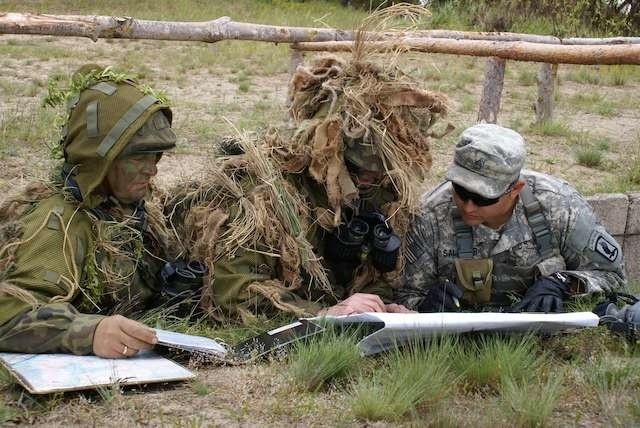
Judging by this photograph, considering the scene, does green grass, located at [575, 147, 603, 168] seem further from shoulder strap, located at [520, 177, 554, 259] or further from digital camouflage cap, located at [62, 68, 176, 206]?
digital camouflage cap, located at [62, 68, 176, 206]

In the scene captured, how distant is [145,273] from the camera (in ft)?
13.1

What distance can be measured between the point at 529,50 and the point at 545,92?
7.48 ft

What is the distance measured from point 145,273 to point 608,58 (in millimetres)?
3667

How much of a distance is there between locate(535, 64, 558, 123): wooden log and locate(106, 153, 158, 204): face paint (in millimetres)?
6193

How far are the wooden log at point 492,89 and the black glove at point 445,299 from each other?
3.30m

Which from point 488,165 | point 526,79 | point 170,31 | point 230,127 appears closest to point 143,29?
point 170,31

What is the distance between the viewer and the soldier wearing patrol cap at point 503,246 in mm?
4262

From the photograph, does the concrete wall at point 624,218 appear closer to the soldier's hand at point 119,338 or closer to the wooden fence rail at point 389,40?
the wooden fence rail at point 389,40

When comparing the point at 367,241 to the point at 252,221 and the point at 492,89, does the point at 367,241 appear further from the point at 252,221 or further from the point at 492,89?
the point at 492,89

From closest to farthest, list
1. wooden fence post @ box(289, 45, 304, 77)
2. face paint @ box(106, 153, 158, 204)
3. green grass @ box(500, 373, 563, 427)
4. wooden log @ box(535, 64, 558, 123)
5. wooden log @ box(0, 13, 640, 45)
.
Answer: green grass @ box(500, 373, 563, 427) < face paint @ box(106, 153, 158, 204) < wooden log @ box(0, 13, 640, 45) < wooden fence post @ box(289, 45, 304, 77) < wooden log @ box(535, 64, 558, 123)

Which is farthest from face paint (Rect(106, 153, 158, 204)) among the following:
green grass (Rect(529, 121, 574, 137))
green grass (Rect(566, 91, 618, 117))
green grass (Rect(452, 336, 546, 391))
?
green grass (Rect(566, 91, 618, 117))

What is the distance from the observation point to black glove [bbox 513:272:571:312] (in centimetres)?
412

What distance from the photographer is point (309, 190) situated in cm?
416

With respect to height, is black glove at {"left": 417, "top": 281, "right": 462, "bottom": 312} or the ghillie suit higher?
the ghillie suit
